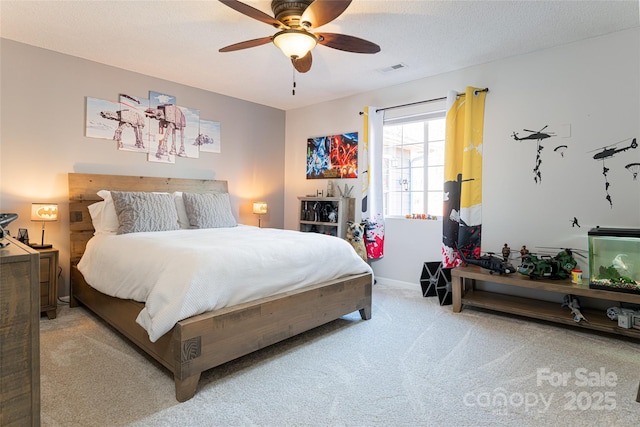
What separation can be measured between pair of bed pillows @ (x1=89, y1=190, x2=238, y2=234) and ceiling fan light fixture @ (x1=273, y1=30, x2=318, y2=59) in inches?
75.9

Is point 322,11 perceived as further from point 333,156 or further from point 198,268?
point 333,156

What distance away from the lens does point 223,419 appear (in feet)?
5.44

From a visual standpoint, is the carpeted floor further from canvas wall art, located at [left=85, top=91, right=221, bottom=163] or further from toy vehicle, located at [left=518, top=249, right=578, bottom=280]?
canvas wall art, located at [left=85, top=91, right=221, bottom=163]

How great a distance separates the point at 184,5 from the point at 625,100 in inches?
138

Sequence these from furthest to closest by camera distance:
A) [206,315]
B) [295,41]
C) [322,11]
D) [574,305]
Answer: [574,305], [295,41], [322,11], [206,315]

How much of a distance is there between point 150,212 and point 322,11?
2285 millimetres

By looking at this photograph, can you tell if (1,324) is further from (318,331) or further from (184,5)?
(184,5)

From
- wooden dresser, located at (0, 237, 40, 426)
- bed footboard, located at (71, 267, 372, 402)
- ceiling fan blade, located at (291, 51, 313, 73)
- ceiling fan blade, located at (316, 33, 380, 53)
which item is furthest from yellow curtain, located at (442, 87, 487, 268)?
wooden dresser, located at (0, 237, 40, 426)

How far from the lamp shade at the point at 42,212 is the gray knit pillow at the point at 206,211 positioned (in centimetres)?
111

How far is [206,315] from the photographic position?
1928 millimetres

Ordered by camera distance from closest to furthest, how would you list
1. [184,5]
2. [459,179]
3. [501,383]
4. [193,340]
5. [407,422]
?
[407,422]
[193,340]
[501,383]
[184,5]
[459,179]

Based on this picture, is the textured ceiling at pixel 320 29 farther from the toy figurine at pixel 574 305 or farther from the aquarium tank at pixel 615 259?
the toy figurine at pixel 574 305

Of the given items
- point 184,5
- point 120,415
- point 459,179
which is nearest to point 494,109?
point 459,179

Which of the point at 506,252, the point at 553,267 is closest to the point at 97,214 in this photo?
the point at 506,252
